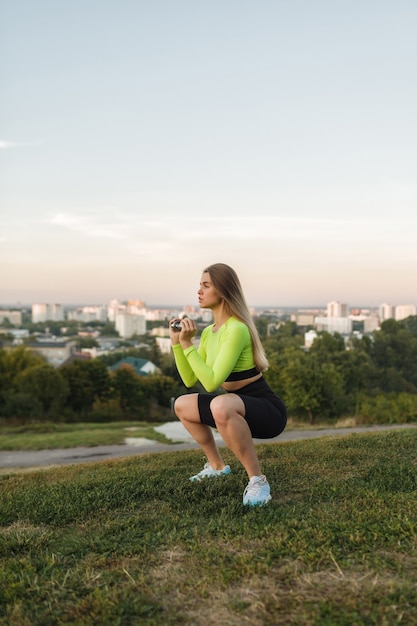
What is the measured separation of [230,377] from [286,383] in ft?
93.3

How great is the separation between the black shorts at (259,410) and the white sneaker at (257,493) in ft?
1.21

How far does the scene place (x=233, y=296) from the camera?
4477 mm

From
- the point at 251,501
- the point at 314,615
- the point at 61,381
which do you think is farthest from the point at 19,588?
the point at 61,381

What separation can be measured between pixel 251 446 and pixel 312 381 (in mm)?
28819

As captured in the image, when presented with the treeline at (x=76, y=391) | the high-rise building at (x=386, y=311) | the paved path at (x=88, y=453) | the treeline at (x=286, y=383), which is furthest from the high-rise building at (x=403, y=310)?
the paved path at (x=88, y=453)

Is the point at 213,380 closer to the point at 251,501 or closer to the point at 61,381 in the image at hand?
the point at 251,501

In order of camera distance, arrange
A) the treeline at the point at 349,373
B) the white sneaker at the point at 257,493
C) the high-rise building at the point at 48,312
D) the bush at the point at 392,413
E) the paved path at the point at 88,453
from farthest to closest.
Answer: the high-rise building at the point at 48,312 < the treeline at the point at 349,373 < the bush at the point at 392,413 < the paved path at the point at 88,453 < the white sneaker at the point at 257,493

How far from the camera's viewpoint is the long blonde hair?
4.48 meters

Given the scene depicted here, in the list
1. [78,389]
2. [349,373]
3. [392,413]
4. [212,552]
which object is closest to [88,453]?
[212,552]

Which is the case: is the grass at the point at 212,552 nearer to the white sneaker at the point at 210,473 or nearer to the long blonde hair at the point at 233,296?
the white sneaker at the point at 210,473

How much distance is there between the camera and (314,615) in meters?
2.43

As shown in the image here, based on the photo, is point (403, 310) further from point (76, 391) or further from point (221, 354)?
point (221, 354)

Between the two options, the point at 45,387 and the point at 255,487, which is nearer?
the point at 255,487

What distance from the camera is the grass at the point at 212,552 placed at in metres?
2.54
